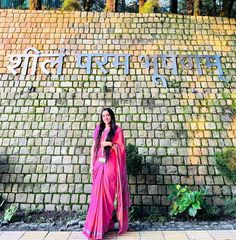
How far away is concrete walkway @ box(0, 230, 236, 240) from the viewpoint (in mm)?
3955

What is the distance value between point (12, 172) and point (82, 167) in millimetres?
1373

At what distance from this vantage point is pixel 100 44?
7457 millimetres

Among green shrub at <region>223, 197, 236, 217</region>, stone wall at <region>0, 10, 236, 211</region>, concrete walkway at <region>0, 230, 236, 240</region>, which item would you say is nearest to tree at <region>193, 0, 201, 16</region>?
stone wall at <region>0, 10, 236, 211</region>

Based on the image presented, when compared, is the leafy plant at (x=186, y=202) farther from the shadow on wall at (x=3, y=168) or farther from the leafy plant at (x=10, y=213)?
the shadow on wall at (x=3, y=168)

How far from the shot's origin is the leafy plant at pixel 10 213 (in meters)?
4.96

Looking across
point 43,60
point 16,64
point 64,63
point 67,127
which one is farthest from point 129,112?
point 16,64

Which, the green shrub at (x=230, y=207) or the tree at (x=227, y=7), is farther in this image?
the tree at (x=227, y=7)

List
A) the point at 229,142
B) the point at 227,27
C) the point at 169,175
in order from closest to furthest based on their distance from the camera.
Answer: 1. the point at 169,175
2. the point at 229,142
3. the point at 227,27

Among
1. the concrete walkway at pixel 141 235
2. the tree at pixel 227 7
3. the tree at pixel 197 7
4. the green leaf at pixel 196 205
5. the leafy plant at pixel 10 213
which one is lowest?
the concrete walkway at pixel 141 235

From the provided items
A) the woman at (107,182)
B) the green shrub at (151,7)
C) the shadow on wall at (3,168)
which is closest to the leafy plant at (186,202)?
the woman at (107,182)

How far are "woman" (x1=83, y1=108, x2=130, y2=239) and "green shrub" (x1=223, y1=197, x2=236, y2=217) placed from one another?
6.96 ft

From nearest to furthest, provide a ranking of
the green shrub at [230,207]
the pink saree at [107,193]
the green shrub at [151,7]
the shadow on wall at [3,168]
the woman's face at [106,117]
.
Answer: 1. the pink saree at [107,193]
2. the woman's face at [106,117]
3. the green shrub at [230,207]
4. the shadow on wall at [3,168]
5. the green shrub at [151,7]

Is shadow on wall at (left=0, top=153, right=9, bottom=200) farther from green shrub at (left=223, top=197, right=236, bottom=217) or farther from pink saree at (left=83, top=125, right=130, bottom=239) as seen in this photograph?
green shrub at (left=223, top=197, right=236, bottom=217)

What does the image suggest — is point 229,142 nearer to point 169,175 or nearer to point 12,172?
point 169,175
